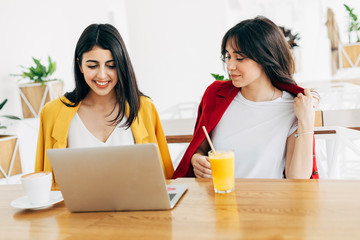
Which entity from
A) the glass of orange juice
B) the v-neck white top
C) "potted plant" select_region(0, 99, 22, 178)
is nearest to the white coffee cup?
the glass of orange juice

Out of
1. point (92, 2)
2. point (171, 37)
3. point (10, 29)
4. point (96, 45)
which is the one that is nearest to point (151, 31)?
point (171, 37)

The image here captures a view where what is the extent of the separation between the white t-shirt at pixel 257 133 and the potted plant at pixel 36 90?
8.20 ft

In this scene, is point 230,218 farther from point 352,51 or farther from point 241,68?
point 352,51

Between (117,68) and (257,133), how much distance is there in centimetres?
71

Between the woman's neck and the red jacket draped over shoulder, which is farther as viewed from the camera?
the woman's neck

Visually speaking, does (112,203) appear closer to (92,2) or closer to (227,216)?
(227,216)

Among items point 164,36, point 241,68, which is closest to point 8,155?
point 241,68

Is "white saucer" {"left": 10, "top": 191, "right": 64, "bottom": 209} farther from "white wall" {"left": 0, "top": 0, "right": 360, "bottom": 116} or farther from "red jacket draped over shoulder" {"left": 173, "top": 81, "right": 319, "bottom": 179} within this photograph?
"white wall" {"left": 0, "top": 0, "right": 360, "bottom": 116}

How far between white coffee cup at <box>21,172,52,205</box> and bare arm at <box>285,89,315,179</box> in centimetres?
94

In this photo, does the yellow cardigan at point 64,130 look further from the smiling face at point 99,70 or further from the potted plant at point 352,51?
the potted plant at point 352,51

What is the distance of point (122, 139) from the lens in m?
1.84

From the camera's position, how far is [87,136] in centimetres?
182

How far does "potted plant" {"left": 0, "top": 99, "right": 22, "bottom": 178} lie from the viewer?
11.0 feet

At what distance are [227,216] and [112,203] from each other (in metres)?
0.33
